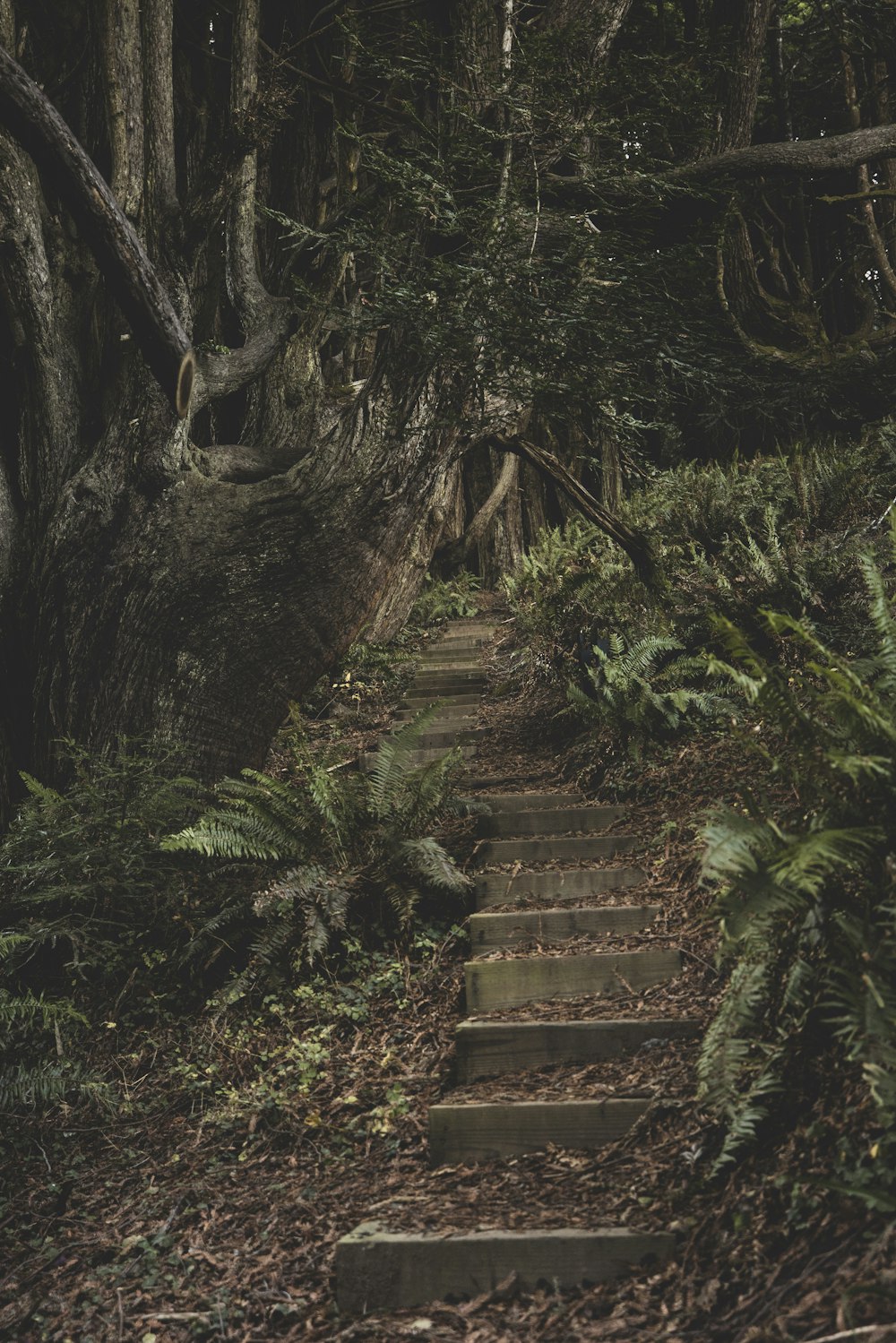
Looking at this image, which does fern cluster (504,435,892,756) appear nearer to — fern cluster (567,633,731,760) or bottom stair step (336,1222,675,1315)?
fern cluster (567,633,731,760)

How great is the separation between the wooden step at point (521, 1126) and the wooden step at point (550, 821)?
199cm

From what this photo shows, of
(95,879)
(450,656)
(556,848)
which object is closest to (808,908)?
(556,848)

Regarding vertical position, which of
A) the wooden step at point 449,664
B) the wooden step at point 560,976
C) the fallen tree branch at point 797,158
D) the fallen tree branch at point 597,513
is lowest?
the wooden step at point 560,976

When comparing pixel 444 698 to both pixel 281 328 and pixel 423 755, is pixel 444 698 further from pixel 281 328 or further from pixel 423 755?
pixel 281 328

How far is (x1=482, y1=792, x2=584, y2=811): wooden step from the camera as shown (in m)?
5.86

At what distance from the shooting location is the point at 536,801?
5875 mm

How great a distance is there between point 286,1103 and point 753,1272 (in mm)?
2228

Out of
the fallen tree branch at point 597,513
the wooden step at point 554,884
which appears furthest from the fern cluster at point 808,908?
the fallen tree branch at point 597,513

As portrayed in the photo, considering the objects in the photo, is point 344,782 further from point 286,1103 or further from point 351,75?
point 351,75

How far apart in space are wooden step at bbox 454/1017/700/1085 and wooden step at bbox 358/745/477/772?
118 inches

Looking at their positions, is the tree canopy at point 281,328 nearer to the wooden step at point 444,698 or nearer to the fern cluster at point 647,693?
the fern cluster at point 647,693

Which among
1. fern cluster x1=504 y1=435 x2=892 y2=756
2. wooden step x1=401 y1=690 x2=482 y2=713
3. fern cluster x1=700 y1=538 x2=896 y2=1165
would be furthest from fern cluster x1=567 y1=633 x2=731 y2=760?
fern cluster x1=700 y1=538 x2=896 y2=1165

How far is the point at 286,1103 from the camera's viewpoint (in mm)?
4277

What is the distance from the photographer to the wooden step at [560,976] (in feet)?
13.8
